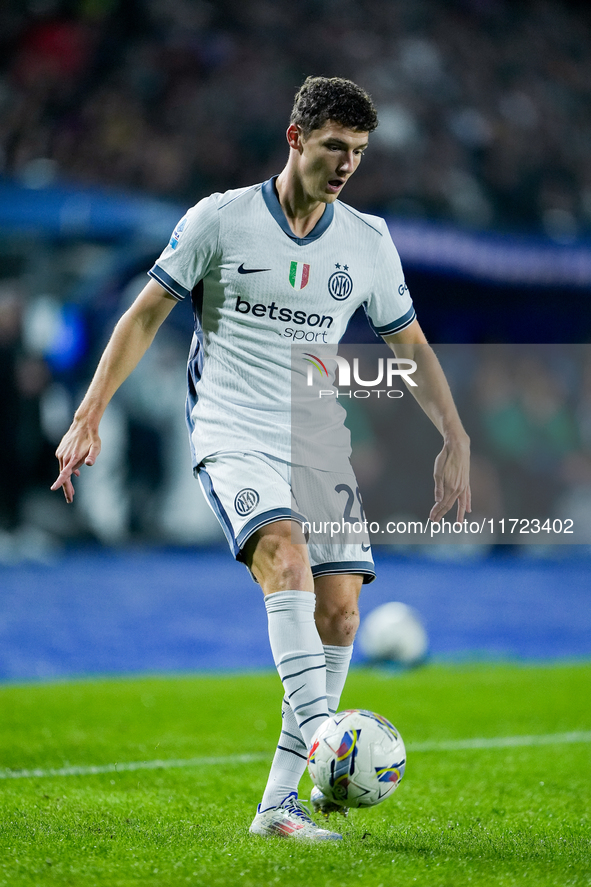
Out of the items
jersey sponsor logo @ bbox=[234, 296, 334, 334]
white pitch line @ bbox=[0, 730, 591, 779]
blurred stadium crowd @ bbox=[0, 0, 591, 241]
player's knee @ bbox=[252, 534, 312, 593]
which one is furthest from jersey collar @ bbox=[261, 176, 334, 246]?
blurred stadium crowd @ bbox=[0, 0, 591, 241]

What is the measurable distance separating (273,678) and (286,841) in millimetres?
4574

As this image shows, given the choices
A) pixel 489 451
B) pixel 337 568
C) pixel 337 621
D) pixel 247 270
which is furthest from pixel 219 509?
pixel 489 451

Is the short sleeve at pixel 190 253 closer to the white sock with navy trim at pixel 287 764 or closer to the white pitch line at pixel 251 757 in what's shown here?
the white sock with navy trim at pixel 287 764

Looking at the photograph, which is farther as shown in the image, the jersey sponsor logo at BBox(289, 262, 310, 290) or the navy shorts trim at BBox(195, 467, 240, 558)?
the jersey sponsor logo at BBox(289, 262, 310, 290)

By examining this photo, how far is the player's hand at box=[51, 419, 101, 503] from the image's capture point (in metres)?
3.39

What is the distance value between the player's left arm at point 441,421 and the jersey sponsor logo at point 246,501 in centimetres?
76

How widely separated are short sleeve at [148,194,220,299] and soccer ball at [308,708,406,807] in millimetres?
1550

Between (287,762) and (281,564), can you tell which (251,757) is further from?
(281,564)

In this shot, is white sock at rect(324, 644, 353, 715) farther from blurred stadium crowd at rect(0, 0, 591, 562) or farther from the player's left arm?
blurred stadium crowd at rect(0, 0, 591, 562)

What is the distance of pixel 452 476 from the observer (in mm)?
3936

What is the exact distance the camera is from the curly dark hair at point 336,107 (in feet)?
11.5

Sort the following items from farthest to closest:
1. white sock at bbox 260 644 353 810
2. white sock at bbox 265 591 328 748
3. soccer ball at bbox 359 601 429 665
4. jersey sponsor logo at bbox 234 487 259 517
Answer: soccer ball at bbox 359 601 429 665, white sock at bbox 260 644 353 810, jersey sponsor logo at bbox 234 487 259 517, white sock at bbox 265 591 328 748

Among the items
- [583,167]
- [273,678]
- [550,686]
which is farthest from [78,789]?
[583,167]

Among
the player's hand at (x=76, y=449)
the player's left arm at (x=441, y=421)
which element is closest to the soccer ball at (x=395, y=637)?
the player's left arm at (x=441, y=421)
